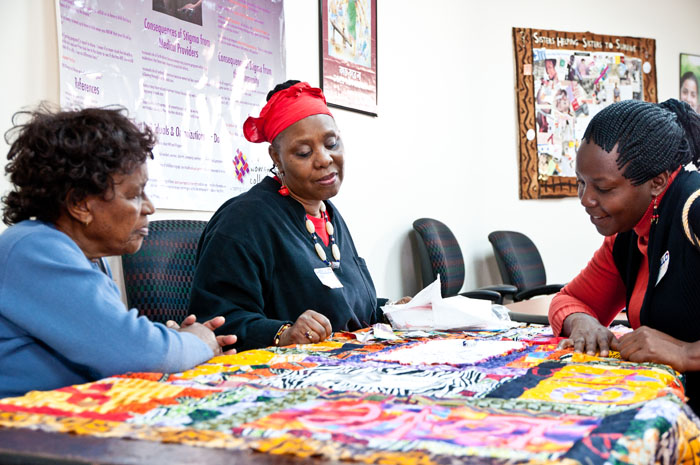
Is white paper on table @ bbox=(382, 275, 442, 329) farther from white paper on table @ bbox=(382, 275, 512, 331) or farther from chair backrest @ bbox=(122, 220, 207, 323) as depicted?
chair backrest @ bbox=(122, 220, 207, 323)

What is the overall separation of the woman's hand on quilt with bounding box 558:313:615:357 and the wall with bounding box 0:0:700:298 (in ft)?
6.28

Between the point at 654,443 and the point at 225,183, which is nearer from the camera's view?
the point at 654,443

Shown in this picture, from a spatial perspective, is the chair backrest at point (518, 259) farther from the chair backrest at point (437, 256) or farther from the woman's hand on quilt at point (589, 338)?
the woman's hand on quilt at point (589, 338)

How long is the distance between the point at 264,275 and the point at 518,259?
145 inches

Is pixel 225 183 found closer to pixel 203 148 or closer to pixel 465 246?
pixel 203 148

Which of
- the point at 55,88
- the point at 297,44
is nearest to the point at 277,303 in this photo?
the point at 55,88

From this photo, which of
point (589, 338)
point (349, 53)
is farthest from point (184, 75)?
point (589, 338)

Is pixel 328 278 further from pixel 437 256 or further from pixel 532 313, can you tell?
pixel 437 256

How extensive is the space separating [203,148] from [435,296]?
1533mm

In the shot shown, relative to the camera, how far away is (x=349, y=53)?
441cm

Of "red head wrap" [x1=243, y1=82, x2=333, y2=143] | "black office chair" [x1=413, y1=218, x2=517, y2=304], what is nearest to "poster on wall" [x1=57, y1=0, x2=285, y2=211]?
"red head wrap" [x1=243, y1=82, x2=333, y2=143]

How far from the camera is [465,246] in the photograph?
5789 millimetres

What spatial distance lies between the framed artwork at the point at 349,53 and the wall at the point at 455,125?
8 centimetres

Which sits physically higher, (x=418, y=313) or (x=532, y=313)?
(x=418, y=313)
